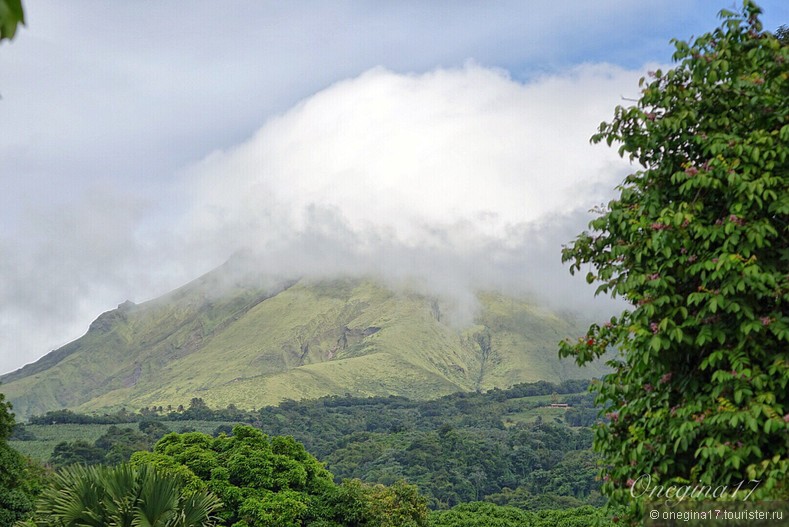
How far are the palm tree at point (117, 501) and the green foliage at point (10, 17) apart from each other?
1305 centimetres

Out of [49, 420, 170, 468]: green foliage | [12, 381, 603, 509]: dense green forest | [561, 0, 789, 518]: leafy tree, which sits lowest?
[12, 381, 603, 509]: dense green forest

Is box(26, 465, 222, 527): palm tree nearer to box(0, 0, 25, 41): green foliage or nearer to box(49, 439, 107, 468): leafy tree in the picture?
box(0, 0, 25, 41): green foliage

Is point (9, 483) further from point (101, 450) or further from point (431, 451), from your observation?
point (431, 451)

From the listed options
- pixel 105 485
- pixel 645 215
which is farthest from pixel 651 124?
pixel 105 485

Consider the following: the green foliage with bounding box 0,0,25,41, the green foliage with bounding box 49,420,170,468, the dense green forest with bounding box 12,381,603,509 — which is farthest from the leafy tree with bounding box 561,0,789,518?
the green foliage with bounding box 49,420,170,468

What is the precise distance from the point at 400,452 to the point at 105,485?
343ft

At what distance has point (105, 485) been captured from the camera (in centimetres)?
1391

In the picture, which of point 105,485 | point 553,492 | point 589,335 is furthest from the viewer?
point 553,492

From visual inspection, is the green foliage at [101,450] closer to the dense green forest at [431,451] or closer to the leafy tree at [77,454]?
the leafy tree at [77,454]

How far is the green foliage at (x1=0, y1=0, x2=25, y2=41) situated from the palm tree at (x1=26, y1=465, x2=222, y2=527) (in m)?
13.0

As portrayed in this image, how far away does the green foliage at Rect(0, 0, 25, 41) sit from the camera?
208 centimetres

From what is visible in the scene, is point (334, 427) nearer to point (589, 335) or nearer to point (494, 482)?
point (494, 482)

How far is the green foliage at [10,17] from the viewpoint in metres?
2.08

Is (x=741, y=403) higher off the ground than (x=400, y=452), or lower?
higher
